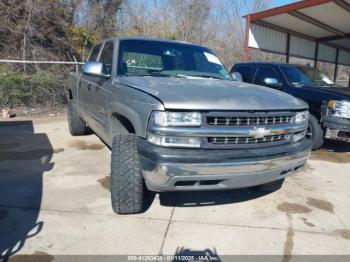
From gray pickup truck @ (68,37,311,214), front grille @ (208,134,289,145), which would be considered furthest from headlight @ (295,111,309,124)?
front grille @ (208,134,289,145)

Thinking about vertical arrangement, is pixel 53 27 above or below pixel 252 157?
above

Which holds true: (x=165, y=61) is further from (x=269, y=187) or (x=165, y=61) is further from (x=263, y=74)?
(x=263, y=74)

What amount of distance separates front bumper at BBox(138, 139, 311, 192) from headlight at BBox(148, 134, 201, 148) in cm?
4

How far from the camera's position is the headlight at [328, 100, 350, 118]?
581 centimetres

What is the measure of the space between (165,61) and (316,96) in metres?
3.31

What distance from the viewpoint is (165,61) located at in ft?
14.4

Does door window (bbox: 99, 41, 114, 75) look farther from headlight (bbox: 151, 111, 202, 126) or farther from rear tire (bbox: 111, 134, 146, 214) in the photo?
headlight (bbox: 151, 111, 202, 126)

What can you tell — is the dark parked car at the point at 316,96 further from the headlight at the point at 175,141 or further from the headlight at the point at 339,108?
the headlight at the point at 175,141

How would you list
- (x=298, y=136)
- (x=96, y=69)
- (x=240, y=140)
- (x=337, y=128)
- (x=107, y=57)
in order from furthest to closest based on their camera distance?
(x=337, y=128) → (x=107, y=57) → (x=96, y=69) → (x=298, y=136) → (x=240, y=140)

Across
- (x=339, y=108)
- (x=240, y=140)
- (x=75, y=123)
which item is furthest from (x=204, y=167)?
(x=75, y=123)

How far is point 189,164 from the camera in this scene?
9.25ft

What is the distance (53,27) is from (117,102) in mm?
10848

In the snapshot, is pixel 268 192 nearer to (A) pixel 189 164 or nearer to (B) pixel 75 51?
(A) pixel 189 164

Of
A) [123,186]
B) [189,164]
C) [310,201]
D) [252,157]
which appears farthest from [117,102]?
[310,201]
